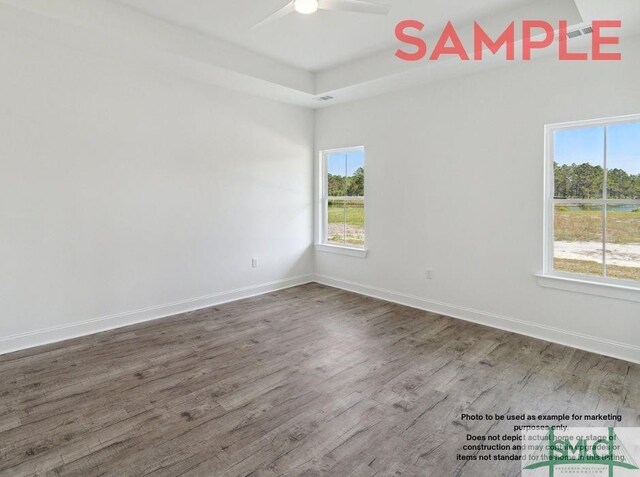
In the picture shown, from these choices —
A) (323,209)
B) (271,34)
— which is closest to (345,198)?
(323,209)

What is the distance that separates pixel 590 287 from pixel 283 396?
281 centimetres

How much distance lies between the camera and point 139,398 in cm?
248

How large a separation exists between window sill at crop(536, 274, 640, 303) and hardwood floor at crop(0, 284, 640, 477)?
537 mm

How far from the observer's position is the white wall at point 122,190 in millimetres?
3158

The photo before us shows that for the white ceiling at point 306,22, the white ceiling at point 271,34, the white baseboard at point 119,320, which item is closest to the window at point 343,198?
the white ceiling at point 271,34

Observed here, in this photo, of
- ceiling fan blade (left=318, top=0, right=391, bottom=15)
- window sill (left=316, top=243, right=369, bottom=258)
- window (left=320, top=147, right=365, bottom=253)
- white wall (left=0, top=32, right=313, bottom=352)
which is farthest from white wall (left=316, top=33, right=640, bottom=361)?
ceiling fan blade (left=318, top=0, right=391, bottom=15)

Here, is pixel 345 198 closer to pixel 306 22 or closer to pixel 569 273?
pixel 306 22

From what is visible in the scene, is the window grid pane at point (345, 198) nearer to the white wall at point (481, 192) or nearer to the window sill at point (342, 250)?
the window sill at point (342, 250)

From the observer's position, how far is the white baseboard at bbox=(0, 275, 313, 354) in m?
3.22

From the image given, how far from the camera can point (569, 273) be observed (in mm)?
3412

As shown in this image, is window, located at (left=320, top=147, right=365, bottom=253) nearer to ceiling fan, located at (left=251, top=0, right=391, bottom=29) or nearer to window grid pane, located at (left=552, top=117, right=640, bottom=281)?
window grid pane, located at (left=552, top=117, right=640, bottom=281)

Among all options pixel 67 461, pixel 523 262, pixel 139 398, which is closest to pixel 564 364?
pixel 523 262

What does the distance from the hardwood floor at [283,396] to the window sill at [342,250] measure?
1386mm

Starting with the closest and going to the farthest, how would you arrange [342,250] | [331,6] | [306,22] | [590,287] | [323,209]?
[331,6] < [590,287] < [306,22] < [342,250] < [323,209]
